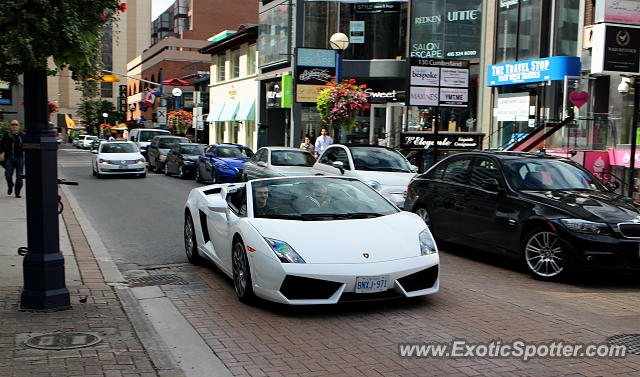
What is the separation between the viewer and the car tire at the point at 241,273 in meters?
6.48

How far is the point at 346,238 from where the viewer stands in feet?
20.7

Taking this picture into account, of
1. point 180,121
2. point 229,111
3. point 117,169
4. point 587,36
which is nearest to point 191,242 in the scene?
point 117,169

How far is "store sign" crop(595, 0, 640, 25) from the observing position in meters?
18.4

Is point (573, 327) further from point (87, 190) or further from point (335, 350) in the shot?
point (87, 190)

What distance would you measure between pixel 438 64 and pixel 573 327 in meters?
13.0

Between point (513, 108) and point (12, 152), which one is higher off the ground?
point (513, 108)

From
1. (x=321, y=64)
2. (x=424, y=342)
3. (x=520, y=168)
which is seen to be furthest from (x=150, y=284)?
(x=321, y=64)

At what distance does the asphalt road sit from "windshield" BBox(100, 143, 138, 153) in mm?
2140

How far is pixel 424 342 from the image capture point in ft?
17.4

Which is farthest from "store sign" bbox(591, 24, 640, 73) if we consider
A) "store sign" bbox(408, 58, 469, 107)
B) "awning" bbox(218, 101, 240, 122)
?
"awning" bbox(218, 101, 240, 122)

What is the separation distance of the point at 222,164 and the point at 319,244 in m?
15.8

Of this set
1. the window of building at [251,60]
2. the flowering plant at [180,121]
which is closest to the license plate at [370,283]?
the window of building at [251,60]

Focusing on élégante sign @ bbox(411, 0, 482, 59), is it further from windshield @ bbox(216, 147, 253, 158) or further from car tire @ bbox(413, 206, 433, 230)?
car tire @ bbox(413, 206, 433, 230)

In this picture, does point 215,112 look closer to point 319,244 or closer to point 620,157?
point 620,157
